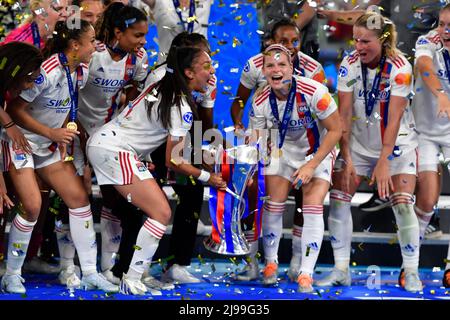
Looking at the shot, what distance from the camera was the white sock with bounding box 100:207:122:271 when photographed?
676 cm

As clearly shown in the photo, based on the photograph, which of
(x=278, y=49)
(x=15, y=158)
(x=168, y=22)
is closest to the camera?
(x=15, y=158)

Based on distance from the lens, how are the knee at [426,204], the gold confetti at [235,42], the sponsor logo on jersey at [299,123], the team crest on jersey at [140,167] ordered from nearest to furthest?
the team crest on jersey at [140,167]
the sponsor logo on jersey at [299,123]
the knee at [426,204]
the gold confetti at [235,42]

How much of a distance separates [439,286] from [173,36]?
2.29m

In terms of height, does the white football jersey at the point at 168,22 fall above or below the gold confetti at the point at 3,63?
above

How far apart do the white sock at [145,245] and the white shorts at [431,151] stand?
1.71 m

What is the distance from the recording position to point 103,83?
6688mm

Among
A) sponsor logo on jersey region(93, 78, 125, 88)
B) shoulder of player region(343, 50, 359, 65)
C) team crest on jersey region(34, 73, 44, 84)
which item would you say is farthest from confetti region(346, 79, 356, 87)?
team crest on jersey region(34, 73, 44, 84)

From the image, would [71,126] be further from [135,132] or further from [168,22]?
[168,22]

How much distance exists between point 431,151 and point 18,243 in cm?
254

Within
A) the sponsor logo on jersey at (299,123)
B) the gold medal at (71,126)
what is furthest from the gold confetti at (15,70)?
the sponsor logo on jersey at (299,123)

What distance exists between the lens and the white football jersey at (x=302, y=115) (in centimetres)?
661

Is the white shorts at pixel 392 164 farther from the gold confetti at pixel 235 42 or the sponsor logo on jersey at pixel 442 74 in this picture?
the gold confetti at pixel 235 42

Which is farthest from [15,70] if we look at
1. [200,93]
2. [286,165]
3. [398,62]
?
[398,62]
